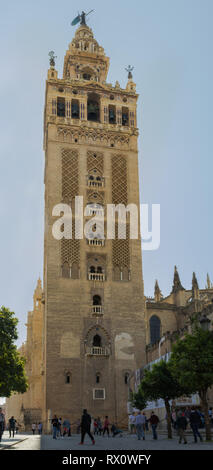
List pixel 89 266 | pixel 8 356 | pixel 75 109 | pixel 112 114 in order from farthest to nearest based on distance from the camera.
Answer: pixel 112 114, pixel 75 109, pixel 89 266, pixel 8 356

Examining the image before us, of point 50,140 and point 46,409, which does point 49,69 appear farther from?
point 46,409

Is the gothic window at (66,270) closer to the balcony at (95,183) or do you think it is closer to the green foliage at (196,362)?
the balcony at (95,183)

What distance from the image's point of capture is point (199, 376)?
1842 centimetres

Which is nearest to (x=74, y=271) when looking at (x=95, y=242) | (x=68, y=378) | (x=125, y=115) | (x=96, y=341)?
(x=95, y=242)

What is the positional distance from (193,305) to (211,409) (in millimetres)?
19743

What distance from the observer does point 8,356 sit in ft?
87.7

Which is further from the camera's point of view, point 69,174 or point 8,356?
point 69,174

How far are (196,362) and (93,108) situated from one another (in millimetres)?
33335

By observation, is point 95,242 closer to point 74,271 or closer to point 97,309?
point 74,271

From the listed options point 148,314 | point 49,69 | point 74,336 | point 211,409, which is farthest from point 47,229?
point 211,409

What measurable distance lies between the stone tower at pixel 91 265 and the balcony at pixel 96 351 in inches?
2.9

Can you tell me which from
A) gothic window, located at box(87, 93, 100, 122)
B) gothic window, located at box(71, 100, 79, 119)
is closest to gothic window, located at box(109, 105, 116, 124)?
gothic window, located at box(87, 93, 100, 122)

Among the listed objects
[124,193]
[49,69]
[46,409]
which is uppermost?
[49,69]

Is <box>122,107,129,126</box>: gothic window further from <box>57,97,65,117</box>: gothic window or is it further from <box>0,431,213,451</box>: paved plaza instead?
<box>0,431,213,451</box>: paved plaza
